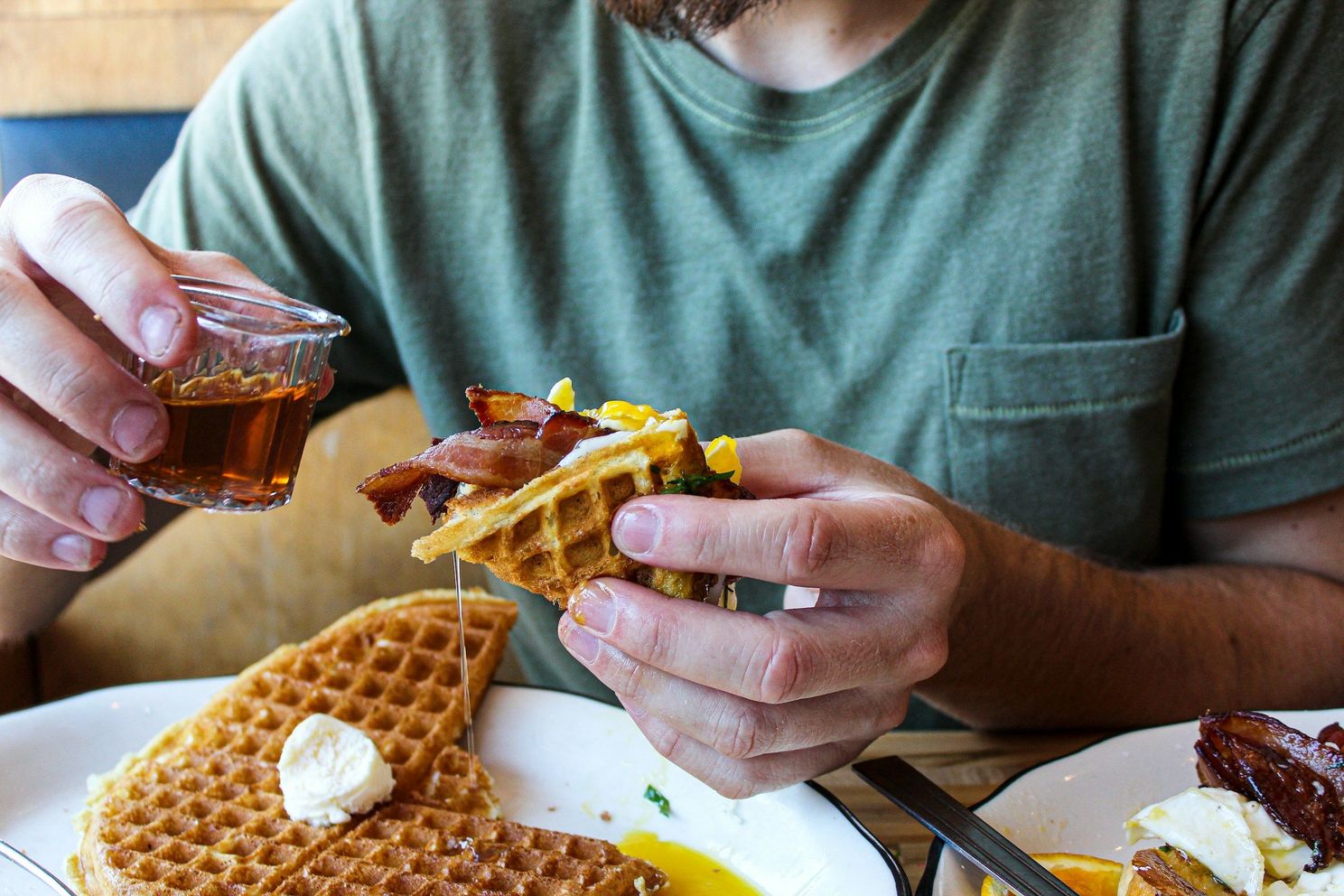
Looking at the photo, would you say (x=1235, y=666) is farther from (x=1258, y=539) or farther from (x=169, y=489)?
(x=169, y=489)

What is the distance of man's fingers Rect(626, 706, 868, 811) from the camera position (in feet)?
3.94

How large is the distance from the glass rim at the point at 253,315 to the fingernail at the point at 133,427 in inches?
4.7

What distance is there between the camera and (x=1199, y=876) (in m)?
1.06

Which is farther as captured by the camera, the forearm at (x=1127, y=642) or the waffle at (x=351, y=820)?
the forearm at (x=1127, y=642)

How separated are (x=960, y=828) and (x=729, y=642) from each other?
14.3 inches

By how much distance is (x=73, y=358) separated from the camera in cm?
107

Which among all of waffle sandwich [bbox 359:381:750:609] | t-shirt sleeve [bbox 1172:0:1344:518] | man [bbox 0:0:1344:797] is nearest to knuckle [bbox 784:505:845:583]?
waffle sandwich [bbox 359:381:750:609]

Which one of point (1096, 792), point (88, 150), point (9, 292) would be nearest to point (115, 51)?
point (88, 150)

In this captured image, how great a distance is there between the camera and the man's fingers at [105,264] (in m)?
1.06

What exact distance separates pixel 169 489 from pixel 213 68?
92.7 inches

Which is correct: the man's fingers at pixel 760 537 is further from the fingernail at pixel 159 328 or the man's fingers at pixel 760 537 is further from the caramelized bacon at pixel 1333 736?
the caramelized bacon at pixel 1333 736

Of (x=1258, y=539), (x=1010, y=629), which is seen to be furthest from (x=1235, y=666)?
(x=1010, y=629)

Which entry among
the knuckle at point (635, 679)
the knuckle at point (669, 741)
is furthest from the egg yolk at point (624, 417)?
the knuckle at point (669, 741)

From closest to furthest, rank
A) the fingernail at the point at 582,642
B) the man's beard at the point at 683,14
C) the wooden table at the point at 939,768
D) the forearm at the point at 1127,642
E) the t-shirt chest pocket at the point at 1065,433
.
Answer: the fingernail at the point at 582,642, the wooden table at the point at 939,768, the forearm at the point at 1127,642, the man's beard at the point at 683,14, the t-shirt chest pocket at the point at 1065,433
